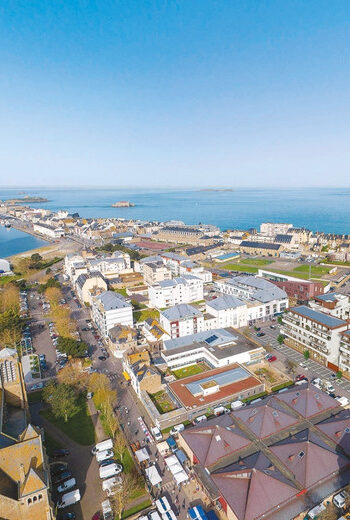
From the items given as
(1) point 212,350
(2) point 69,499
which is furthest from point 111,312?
(2) point 69,499

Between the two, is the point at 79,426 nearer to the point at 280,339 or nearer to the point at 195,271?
the point at 280,339

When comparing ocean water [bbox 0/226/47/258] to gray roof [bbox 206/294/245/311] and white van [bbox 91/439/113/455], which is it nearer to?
gray roof [bbox 206/294/245/311]

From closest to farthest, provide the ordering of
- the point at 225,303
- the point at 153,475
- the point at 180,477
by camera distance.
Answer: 1. the point at 180,477
2. the point at 153,475
3. the point at 225,303

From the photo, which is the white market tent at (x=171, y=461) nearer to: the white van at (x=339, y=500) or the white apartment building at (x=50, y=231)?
the white van at (x=339, y=500)

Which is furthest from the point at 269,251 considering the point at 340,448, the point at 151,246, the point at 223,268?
the point at 340,448

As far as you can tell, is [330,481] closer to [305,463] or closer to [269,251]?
[305,463]

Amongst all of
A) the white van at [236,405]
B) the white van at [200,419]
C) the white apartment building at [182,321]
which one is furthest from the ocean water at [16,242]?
the white van at [236,405]
